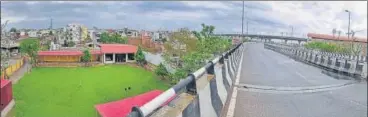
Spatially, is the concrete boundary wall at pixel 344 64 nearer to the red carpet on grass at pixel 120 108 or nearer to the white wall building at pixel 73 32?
the white wall building at pixel 73 32

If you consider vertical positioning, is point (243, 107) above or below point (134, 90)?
above

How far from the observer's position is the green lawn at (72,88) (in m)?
A: 9.18

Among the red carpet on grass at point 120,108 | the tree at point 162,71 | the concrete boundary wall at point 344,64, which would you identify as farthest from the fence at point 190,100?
the tree at point 162,71

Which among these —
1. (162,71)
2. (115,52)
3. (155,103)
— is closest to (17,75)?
(155,103)

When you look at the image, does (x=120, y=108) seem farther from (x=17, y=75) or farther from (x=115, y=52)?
(x=115, y=52)

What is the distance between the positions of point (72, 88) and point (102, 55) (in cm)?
713

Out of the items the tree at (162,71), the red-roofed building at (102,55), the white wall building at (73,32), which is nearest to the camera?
the white wall building at (73,32)

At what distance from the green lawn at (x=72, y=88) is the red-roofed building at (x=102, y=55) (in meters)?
0.56

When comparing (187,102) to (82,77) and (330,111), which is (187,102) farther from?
(82,77)

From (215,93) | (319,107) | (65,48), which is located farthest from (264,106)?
(65,48)

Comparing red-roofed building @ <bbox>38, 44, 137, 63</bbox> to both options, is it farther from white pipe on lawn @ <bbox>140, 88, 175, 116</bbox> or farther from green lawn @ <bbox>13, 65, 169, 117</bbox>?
white pipe on lawn @ <bbox>140, 88, 175, 116</bbox>

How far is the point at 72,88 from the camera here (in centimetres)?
2475

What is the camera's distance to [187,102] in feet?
14.1

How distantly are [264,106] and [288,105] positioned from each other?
652mm
